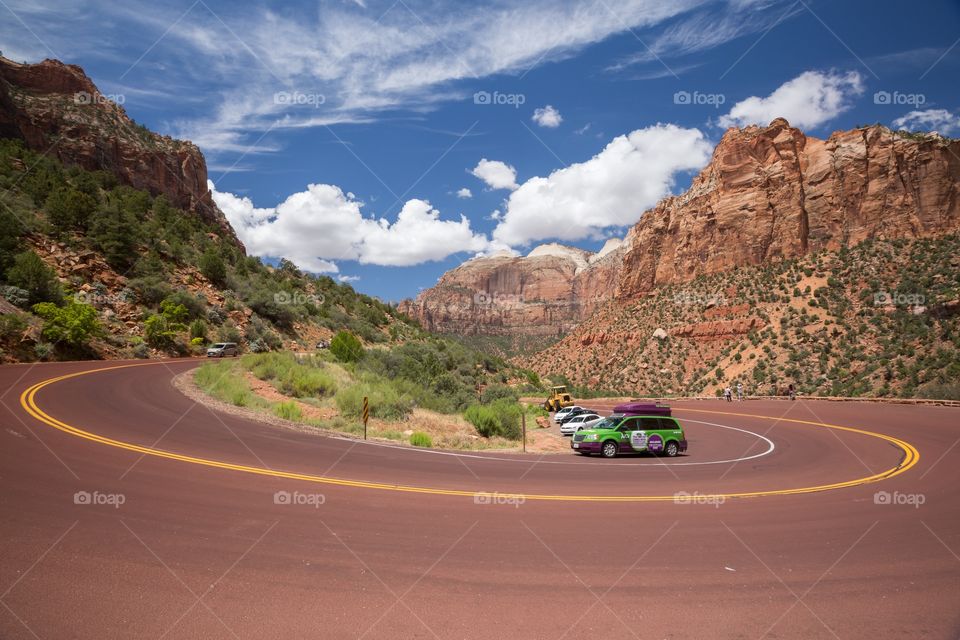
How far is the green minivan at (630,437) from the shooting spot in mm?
16384

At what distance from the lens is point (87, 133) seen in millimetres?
60375

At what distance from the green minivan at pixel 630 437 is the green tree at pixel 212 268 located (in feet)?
136

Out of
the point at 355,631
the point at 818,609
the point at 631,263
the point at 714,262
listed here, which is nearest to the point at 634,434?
the point at 818,609

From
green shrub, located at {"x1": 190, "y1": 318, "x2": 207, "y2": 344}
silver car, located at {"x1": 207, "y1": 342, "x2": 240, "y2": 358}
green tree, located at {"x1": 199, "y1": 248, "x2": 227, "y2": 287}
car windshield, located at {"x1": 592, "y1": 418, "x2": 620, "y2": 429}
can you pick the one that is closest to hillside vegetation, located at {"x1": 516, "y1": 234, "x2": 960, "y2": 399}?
car windshield, located at {"x1": 592, "y1": 418, "x2": 620, "y2": 429}

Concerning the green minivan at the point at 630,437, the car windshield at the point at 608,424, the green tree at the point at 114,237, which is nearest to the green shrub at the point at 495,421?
the green minivan at the point at 630,437

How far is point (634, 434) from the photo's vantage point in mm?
16609

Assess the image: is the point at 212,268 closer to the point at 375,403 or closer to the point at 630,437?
the point at 375,403

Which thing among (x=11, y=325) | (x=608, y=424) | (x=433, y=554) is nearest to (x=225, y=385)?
(x=11, y=325)

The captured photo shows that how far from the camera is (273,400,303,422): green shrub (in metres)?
17.5

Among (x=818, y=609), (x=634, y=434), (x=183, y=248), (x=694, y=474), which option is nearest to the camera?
(x=818, y=609)

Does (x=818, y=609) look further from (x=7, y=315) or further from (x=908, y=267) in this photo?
(x=908, y=267)

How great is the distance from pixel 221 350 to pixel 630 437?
30.9 meters

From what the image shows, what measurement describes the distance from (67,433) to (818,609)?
47.4 feet

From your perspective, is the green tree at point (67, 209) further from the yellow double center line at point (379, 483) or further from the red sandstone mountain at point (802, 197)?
the red sandstone mountain at point (802, 197)
